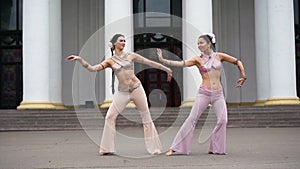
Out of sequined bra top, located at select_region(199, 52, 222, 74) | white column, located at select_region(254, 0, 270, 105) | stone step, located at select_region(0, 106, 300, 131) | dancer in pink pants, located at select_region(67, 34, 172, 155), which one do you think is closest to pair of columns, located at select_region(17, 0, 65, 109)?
stone step, located at select_region(0, 106, 300, 131)

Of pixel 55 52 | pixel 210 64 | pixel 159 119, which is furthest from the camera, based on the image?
pixel 55 52

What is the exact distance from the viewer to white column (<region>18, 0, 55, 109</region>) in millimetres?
21984

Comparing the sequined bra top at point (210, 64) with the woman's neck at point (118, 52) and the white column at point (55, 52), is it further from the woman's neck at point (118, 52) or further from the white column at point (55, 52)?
the white column at point (55, 52)

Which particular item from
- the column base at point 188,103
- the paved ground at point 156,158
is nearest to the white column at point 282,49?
the column base at point 188,103

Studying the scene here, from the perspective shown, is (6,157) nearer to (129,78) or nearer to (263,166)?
(129,78)

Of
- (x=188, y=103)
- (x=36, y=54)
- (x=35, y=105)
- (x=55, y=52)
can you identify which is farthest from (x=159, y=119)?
(x=55, y=52)

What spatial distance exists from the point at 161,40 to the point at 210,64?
19.8 meters

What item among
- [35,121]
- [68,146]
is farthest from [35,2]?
[68,146]

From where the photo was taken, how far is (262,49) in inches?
937

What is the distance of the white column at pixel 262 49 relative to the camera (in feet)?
76.6

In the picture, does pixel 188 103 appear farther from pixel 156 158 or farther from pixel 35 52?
pixel 156 158

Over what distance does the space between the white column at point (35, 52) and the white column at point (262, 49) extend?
9.42 meters

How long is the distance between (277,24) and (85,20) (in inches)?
449

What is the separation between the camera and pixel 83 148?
1105 cm
